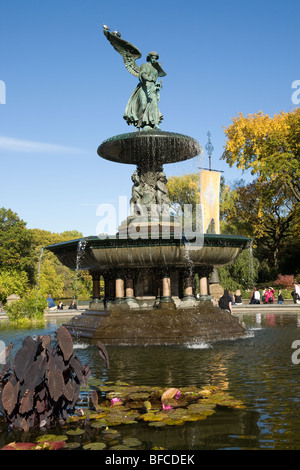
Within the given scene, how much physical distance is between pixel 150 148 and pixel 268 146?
21678 millimetres

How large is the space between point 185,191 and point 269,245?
11.5 m

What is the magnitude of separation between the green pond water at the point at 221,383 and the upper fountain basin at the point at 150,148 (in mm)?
5619

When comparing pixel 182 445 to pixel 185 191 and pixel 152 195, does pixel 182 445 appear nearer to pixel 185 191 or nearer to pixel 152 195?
pixel 152 195

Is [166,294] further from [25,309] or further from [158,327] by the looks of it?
[25,309]

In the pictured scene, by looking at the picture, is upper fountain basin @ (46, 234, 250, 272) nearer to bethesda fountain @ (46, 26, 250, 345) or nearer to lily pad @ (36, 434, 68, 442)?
bethesda fountain @ (46, 26, 250, 345)

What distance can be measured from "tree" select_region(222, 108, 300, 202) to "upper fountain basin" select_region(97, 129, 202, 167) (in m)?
19.0

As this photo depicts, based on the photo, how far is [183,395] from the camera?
500 cm

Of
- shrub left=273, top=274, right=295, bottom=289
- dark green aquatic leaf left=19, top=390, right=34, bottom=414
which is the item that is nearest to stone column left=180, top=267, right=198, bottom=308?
dark green aquatic leaf left=19, top=390, right=34, bottom=414

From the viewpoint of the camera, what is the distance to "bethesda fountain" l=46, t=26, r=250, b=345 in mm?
10297

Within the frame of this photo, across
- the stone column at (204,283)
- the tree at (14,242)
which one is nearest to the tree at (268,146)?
the stone column at (204,283)

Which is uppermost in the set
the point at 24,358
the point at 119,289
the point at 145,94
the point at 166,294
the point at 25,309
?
the point at 145,94

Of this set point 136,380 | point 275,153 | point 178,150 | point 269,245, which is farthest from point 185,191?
point 136,380

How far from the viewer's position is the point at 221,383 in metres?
5.68

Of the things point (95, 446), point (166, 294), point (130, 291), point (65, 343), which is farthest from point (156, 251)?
point (95, 446)
